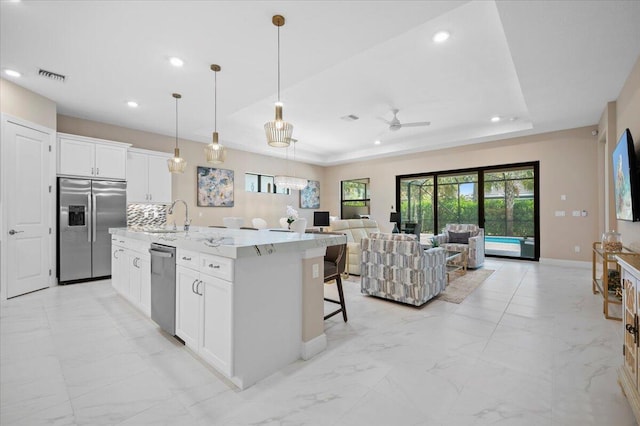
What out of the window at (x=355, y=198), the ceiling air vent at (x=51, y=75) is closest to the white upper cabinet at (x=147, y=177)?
the ceiling air vent at (x=51, y=75)

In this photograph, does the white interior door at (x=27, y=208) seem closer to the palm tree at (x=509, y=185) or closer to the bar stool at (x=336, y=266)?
the bar stool at (x=336, y=266)

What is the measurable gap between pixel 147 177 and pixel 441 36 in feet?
17.7

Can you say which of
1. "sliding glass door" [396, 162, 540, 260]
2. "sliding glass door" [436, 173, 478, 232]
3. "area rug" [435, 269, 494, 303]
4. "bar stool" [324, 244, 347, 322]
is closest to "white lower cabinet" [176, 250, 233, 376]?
"bar stool" [324, 244, 347, 322]

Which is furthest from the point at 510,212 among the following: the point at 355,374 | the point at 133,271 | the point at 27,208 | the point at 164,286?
the point at 27,208

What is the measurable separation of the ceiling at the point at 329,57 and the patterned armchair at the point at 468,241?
2.38 meters

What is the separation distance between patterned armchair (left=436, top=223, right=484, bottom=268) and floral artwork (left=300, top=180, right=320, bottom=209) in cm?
441

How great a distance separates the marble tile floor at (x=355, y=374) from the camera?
1.65m

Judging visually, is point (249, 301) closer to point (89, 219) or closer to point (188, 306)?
point (188, 306)

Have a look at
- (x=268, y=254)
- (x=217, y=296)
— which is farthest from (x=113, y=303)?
(x=268, y=254)

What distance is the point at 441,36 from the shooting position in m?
3.04

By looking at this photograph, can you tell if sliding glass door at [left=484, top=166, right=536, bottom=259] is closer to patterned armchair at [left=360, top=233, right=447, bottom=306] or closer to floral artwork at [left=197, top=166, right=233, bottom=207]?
patterned armchair at [left=360, top=233, right=447, bottom=306]

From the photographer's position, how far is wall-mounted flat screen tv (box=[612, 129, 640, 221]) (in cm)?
284

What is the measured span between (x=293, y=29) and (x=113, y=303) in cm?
384

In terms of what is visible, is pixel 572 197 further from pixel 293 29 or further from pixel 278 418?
pixel 278 418
